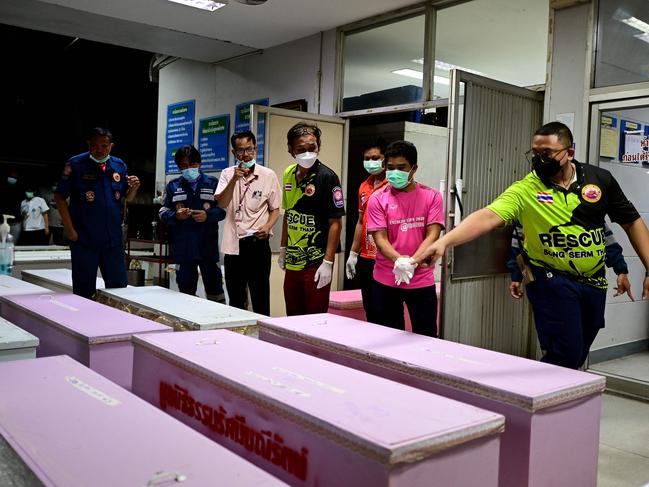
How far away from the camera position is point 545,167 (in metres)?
2.15

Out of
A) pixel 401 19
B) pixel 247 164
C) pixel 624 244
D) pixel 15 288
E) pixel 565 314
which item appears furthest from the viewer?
pixel 401 19

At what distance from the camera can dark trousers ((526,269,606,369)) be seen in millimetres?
2088

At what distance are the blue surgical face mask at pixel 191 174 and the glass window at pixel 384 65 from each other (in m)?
1.79

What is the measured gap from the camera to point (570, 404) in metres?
1.17

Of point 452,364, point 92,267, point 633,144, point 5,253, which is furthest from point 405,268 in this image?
point 5,253

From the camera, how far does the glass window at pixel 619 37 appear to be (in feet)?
10.7

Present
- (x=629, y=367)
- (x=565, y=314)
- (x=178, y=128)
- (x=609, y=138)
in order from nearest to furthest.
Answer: (x=565, y=314)
(x=609, y=138)
(x=629, y=367)
(x=178, y=128)

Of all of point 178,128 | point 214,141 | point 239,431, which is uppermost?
point 178,128

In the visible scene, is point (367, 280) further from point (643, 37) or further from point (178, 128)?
point (178, 128)

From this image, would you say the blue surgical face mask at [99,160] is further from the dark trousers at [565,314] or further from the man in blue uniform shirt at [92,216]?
the dark trousers at [565,314]

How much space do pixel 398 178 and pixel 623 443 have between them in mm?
1479

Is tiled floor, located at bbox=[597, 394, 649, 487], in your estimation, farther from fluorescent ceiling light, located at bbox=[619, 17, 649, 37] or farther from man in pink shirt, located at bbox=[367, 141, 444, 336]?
fluorescent ceiling light, located at bbox=[619, 17, 649, 37]

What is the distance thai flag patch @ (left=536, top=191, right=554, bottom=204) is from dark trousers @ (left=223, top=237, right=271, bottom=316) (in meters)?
1.51

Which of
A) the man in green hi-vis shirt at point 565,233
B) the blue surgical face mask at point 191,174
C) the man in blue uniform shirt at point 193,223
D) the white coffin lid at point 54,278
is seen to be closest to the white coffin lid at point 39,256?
the white coffin lid at point 54,278
